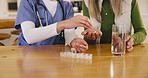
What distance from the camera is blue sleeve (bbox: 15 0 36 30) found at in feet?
3.94

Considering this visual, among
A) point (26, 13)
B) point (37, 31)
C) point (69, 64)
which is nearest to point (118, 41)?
point (69, 64)

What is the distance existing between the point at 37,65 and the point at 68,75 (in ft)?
0.57

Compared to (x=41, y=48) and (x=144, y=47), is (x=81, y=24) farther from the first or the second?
(x=144, y=47)

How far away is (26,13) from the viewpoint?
3.98ft

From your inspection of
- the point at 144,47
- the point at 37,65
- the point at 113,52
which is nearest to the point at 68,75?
the point at 37,65

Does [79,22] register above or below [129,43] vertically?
above

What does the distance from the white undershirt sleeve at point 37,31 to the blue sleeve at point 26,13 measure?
34mm

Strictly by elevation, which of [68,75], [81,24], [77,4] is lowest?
[68,75]

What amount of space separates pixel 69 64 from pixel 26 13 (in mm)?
531

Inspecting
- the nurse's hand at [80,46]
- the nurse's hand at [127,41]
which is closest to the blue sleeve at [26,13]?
the nurse's hand at [80,46]

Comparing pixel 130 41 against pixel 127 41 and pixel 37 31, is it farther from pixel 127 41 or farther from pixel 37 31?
pixel 37 31

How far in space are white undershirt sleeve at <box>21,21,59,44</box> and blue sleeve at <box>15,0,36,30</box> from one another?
0.11 feet

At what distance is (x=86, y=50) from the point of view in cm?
108

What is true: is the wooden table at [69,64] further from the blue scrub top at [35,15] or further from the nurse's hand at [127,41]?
the blue scrub top at [35,15]
